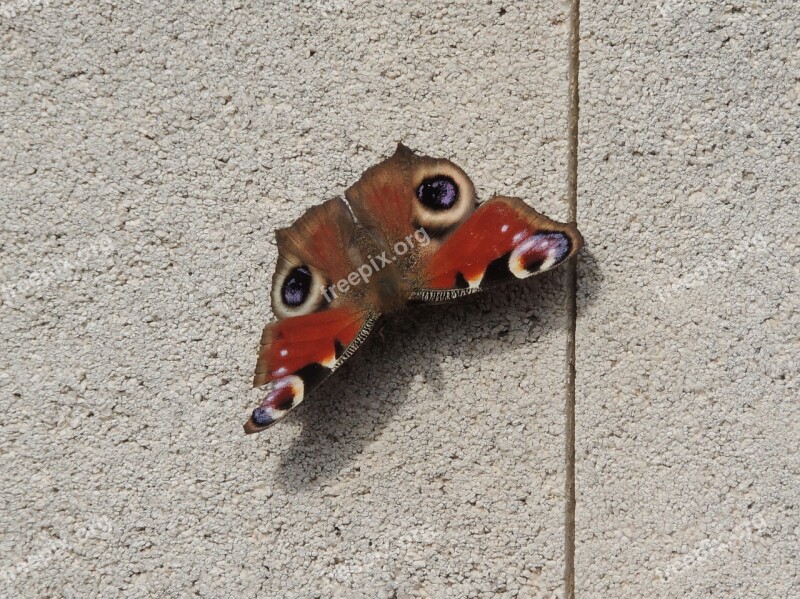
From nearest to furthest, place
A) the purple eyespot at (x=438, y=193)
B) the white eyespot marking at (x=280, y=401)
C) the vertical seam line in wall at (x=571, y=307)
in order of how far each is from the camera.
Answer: the white eyespot marking at (x=280, y=401)
the purple eyespot at (x=438, y=193)
the vertical seam line in wall at (x=571, y=307)

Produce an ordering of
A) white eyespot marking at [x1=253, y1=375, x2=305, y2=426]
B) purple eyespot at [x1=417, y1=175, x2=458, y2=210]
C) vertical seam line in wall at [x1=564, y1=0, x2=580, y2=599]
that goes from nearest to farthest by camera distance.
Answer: white eyespot marking at [x1=253, y1=375, x2=305, y2=426]
purple eyespot at [x1=417, y1=175, x2=458, y2=210]
vertical seam line in wall at [x1=564, y1=0, x2=580, y2=599]

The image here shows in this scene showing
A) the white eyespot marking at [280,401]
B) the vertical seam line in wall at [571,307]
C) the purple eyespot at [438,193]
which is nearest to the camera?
the white eyespot marking at [280,401]

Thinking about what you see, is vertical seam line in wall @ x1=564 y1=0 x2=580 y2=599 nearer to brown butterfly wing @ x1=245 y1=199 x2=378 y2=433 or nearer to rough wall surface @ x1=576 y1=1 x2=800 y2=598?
rough wall surface @ x1=576 y1=1 x2=800 y2=598

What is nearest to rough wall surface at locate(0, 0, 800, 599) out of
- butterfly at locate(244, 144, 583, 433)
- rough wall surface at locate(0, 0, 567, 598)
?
rough wall surface at locate(0, 0, 567, 598)

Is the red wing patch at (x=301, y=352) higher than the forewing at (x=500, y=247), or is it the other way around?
the red wing patch at (x=301, y=352)

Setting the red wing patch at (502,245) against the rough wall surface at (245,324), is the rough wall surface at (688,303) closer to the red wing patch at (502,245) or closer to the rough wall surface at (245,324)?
the rough wall surface at (245,324)

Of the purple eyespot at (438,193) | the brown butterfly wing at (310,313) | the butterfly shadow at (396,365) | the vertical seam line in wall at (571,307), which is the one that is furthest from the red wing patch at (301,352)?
the vertical seam line in wall at (571,307)

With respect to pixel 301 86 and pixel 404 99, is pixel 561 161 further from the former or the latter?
pixel 301 86

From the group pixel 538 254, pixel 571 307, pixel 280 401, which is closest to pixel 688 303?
pixel 571 307

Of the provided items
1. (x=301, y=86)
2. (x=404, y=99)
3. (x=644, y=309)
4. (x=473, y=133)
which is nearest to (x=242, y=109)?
(x=301, y=86)
